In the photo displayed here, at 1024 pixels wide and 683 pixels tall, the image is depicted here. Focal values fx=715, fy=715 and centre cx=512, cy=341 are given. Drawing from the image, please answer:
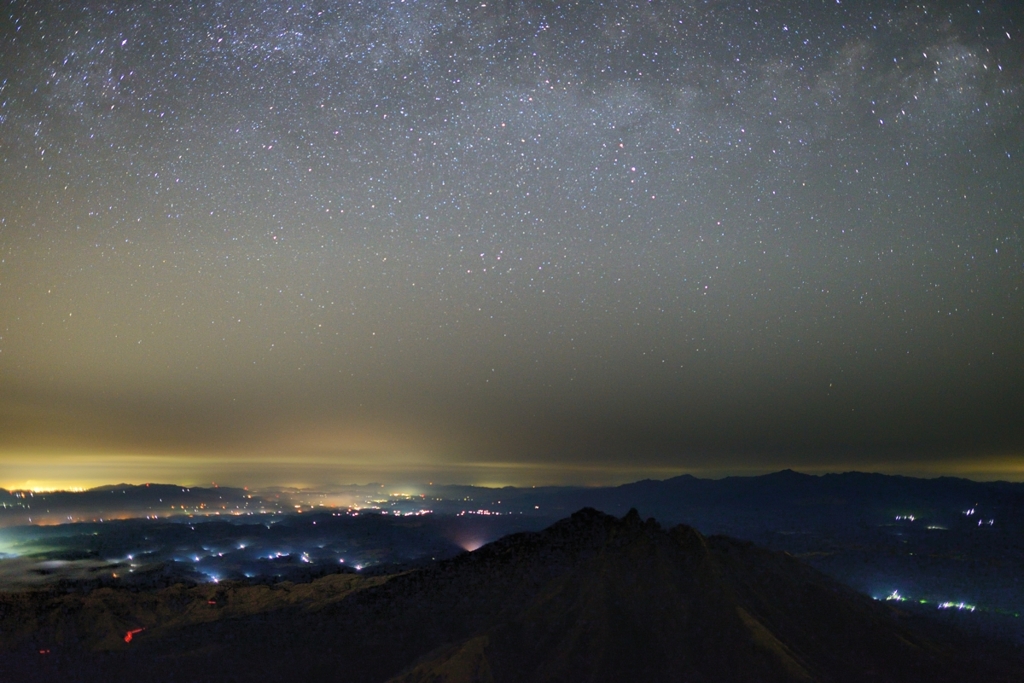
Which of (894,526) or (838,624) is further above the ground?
(838,624)

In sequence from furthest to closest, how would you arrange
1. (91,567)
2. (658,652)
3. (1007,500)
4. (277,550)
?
1. (1007,500)
2. (277,550)
3. (91,567)
4. (658,652)

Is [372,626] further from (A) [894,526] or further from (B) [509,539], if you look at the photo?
(A) [894,526]

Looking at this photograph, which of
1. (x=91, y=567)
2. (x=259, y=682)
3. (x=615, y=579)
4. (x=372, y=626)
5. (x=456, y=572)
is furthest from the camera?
(x=91, y=567)

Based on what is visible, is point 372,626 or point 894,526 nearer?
point 372,626

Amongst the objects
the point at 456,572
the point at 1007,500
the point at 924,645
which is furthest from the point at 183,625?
the point at 1007,500

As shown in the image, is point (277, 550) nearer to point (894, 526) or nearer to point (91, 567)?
point (91, 567)

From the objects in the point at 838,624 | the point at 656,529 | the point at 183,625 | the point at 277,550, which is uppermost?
the point at 656,529
